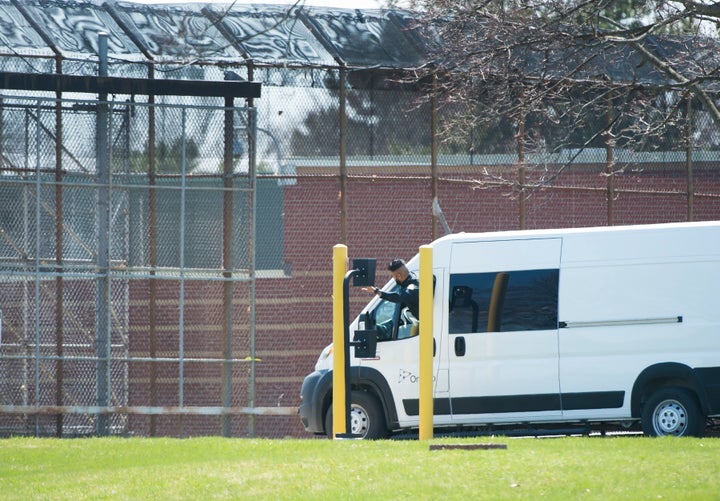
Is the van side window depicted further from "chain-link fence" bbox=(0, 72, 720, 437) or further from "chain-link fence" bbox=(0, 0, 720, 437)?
"chain-link fence" bbox=(0, 0, 720, 437)

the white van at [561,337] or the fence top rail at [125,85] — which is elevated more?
the fence top rail at [125,85]

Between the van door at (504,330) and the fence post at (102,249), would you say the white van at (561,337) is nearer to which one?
the van door at (504,330)

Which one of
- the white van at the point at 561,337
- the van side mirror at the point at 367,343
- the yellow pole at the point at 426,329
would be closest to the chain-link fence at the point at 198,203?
the white van at the point at 561,337

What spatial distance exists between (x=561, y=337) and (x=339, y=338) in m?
2.41

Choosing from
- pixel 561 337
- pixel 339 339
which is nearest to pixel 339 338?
pixel 339 339

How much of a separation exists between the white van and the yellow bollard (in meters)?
0.98

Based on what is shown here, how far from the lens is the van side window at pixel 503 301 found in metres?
12.8

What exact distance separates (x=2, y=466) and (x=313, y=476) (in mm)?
3396

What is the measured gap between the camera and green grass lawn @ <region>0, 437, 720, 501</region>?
27.5 ft

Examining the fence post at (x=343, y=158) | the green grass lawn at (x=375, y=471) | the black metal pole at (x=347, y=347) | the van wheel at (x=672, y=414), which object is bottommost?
the green grass lawn at (x=375, y=471)

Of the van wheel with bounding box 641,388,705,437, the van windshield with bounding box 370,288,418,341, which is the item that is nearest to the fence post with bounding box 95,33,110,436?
the van windshield with bounding box 370,288,418,341

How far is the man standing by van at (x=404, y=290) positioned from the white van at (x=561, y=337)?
11.4 inches

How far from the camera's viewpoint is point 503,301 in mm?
12914

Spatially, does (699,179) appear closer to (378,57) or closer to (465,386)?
(378,57)
